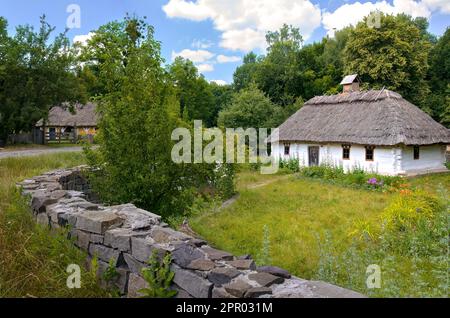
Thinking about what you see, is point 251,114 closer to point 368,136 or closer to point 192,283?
point 368,136

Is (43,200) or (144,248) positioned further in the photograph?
(43,200)

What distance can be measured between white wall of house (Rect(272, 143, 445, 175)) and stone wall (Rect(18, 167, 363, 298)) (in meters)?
16.2

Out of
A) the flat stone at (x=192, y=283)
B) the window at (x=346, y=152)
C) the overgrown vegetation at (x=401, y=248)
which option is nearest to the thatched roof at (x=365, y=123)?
the window at (x=346, y=152)

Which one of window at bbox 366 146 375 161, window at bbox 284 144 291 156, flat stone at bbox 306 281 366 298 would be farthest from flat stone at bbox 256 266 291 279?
window at bbox 284 144 291 156

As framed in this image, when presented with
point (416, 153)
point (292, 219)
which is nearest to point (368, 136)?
point (416, 153)

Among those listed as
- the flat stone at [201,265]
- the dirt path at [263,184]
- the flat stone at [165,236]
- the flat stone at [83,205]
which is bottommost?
the dirt path at [263,184]

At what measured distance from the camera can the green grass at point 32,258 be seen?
13.1 ft

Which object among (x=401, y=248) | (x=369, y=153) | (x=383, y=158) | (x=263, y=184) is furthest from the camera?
(x=369, y=153)

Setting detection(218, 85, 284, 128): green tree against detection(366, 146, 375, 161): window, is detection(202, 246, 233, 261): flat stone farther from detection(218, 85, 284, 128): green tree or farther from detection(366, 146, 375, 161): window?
detection(218, 85, 284, 128): green tree

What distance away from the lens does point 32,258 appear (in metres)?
4.43

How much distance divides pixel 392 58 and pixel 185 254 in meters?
30.8

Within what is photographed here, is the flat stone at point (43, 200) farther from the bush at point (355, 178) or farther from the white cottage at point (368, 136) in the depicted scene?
the white cottage at point (368, 136)

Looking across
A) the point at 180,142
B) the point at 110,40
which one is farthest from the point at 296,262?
the point at 110,40

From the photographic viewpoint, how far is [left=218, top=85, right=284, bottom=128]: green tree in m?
29.6
